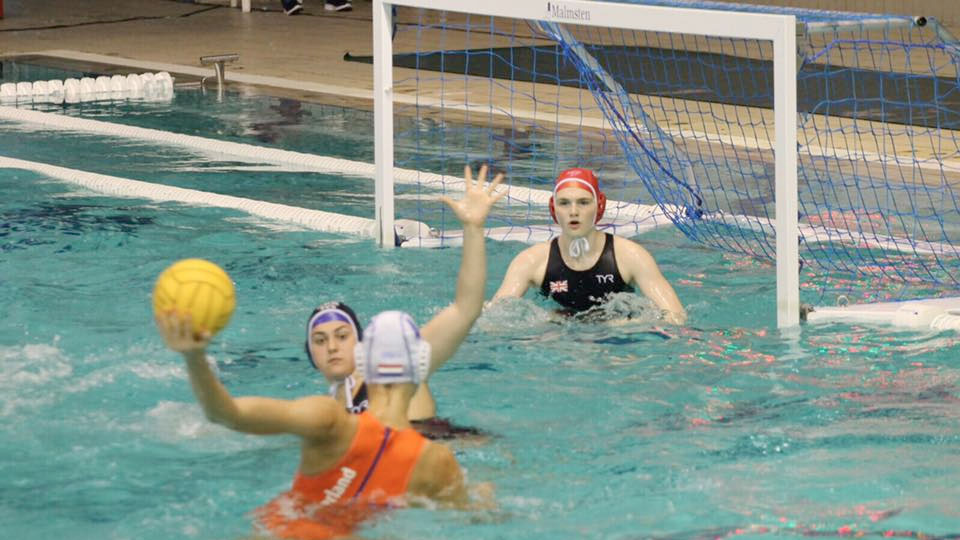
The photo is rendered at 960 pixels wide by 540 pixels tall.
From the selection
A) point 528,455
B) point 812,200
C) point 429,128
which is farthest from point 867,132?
point 528,455

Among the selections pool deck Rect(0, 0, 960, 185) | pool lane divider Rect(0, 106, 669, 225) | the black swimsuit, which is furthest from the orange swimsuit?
pool deck Rect(0, 0, 960, 185)

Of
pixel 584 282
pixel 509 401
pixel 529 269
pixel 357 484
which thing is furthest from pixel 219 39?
pixel 357 484

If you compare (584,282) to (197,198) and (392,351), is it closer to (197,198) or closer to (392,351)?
(392,351)

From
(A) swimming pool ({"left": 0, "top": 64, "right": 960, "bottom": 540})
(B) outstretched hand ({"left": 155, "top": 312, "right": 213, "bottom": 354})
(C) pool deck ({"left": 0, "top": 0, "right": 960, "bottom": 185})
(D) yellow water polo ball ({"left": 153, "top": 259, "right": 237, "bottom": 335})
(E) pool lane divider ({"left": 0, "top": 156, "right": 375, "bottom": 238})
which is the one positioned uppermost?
(C) pool deck ({"left": 0, "top": 0, "right": 960, "bottom": 185})

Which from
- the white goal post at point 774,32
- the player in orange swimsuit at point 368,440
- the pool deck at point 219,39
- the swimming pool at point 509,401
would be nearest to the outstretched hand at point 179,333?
the player in orange swimsuit at point 368,440

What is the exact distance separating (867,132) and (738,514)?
813cm

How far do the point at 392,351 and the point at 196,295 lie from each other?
618 mm

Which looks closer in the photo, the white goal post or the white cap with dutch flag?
the white cap with dutch flag

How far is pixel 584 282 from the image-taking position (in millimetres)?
7398

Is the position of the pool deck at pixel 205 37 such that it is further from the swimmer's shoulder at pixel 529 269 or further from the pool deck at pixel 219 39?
the swimmer's shoulder at pixel 529 269

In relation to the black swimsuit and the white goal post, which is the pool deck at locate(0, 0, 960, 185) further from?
the black swimsuit

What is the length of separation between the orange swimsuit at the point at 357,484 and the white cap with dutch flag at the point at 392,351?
172mm

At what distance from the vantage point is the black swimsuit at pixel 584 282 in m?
7.38

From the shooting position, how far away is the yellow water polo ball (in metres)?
3.63
